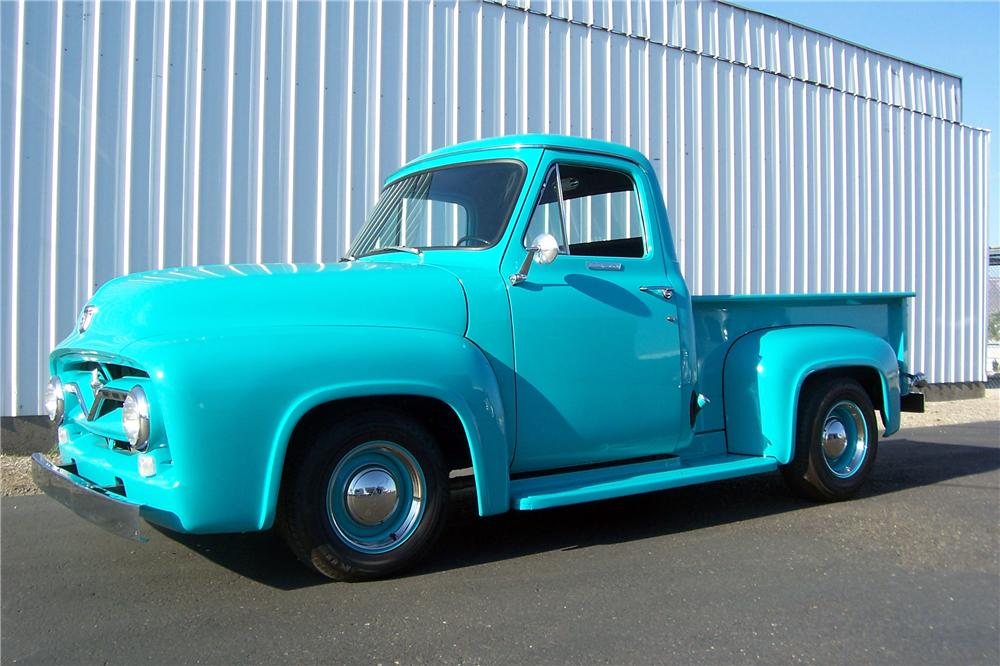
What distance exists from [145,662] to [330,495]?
0.97 m

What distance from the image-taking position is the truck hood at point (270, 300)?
3539 millimetres

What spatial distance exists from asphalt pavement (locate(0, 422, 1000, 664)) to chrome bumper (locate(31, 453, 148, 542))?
1.32 ft

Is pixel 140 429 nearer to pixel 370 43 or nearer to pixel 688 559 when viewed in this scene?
pixel 688 559

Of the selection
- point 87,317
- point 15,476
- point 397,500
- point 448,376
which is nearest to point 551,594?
point 397,500

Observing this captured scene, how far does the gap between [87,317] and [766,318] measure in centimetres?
407

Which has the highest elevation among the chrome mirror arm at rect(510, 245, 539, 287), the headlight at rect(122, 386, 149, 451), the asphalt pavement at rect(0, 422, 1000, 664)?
the chrome mirror arm at rect(510, 245, 539, 287)

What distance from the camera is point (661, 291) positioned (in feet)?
16.1

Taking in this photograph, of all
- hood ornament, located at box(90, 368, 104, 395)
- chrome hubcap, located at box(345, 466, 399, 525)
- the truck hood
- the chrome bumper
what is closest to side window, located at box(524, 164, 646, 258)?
the truck hood

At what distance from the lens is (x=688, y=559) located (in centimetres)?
442

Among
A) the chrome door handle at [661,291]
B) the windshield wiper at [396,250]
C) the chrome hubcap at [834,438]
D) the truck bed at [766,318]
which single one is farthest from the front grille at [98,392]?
the chrome hubcap at [834,438]

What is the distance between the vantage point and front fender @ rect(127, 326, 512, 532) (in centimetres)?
331

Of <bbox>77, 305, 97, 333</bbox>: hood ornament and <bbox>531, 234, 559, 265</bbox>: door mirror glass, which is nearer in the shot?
<bbox>77, 305, 97, 333</bbox>: hood ornament

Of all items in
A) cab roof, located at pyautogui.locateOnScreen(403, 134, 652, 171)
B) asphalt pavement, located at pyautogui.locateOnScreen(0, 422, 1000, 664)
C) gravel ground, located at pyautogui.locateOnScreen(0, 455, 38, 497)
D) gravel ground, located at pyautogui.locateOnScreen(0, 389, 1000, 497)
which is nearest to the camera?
asphalt pavement, located at pyautogui.locateOnScreen(0, 422, 1000, 664)

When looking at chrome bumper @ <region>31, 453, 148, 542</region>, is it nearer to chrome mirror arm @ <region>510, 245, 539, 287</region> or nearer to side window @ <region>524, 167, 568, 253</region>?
chrome mirror arm @ <region>510, 245, 539, 287</region>
